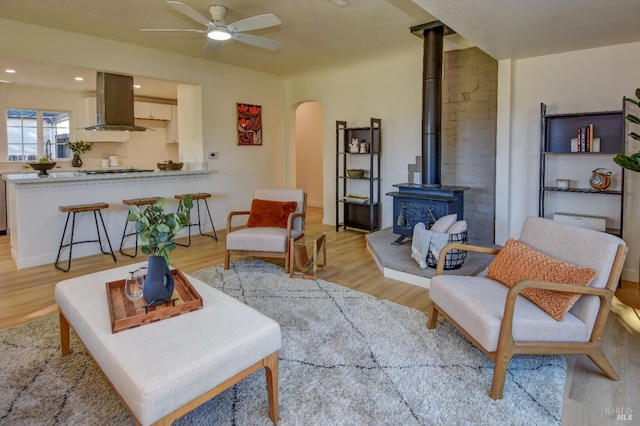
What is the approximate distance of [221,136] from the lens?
6359mm

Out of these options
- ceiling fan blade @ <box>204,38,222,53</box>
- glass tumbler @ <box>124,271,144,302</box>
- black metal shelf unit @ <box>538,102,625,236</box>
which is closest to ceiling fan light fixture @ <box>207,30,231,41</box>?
ceiling fan blade @ <box>204,38,222,53</box>

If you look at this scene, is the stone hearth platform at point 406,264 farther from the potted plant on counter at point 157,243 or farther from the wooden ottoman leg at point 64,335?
the wooden ottoman leg at point 64,335

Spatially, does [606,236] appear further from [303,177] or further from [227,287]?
[303,177]

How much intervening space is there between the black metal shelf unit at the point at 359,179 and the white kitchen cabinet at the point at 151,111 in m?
4.14

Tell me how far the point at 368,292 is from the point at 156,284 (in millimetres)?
2030

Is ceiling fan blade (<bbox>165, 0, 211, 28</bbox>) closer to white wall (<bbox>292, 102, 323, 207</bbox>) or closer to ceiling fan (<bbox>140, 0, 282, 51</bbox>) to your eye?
ceiling fan (<bbox>140, 0, 282, 51</bbox>)

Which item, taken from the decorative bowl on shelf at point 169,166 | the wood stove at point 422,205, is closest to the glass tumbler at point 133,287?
the wood stove at point 422,205

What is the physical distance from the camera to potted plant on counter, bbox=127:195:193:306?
6.72 ft

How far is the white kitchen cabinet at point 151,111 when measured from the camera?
7.86 m

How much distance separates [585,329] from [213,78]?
5807 millimetres

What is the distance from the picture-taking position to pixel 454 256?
361cm

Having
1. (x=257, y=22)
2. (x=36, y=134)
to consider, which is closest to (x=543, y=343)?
(x=257, y=22)

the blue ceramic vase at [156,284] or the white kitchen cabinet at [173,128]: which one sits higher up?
the white kitchen cabinet at [173,128]

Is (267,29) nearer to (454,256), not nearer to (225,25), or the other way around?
(225,25)
